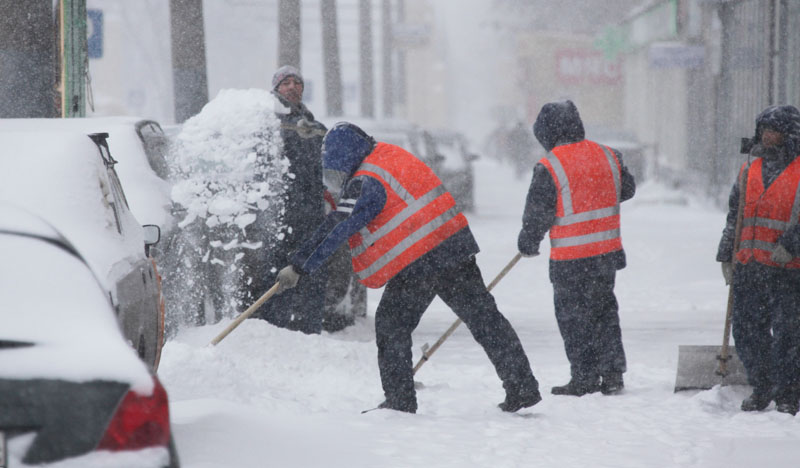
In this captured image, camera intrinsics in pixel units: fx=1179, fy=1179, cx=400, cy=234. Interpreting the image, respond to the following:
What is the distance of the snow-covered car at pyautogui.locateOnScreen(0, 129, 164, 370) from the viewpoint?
4148 mm

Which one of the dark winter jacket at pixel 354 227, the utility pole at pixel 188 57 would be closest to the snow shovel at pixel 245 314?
the dark winter jacket at pixel 354 227

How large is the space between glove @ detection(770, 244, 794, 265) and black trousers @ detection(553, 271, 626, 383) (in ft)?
3.21

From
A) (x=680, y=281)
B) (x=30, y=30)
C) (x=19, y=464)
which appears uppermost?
(x=30, y=30)

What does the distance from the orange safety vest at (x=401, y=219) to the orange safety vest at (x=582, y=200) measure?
98 cm

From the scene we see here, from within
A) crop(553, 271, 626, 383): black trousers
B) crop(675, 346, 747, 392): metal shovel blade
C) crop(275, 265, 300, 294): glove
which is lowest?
crop(675, 346, 747, 392): metal shovel blade

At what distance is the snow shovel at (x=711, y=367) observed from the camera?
6.19m

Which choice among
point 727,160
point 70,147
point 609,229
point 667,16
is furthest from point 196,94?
point 667,16

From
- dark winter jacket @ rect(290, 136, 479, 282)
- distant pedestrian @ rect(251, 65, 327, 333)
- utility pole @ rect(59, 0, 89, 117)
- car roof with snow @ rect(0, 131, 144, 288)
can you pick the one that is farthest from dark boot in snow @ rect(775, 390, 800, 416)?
utility pole @ rect(59, 0, 89, 117)

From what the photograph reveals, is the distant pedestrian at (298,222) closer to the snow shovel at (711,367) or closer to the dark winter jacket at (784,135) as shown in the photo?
the snow shovel at (711,367)

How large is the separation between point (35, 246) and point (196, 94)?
337 inches

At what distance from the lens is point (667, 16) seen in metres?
28.2

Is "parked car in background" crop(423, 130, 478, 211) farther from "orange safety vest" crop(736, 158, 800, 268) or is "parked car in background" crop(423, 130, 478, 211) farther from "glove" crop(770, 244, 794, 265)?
"glove" crop(770, 244, 794, 265)

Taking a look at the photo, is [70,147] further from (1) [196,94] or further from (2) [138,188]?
(1) [196,94]

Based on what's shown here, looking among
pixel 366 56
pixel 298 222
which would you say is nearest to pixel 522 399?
pixel 298 222
